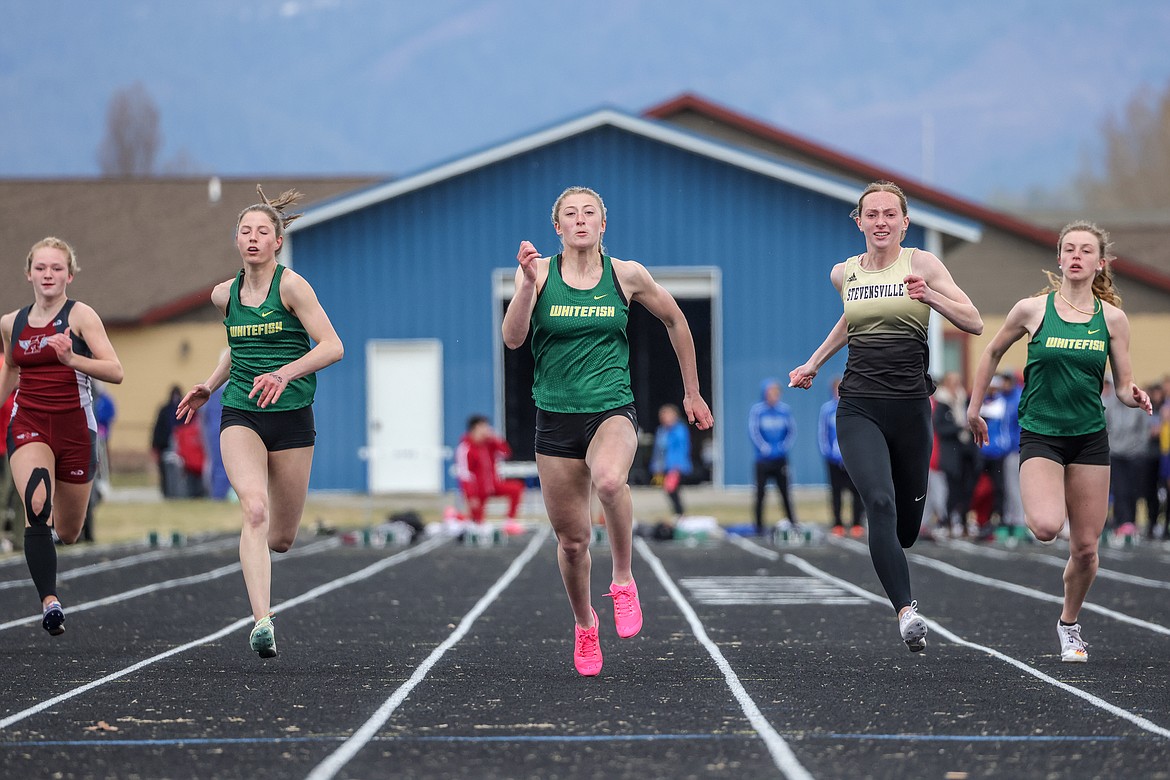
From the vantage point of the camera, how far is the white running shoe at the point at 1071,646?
27.6ft

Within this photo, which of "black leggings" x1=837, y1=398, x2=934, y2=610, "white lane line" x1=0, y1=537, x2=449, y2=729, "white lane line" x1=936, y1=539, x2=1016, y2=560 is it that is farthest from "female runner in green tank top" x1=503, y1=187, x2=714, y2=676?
"white lane line" x1=936, y1=539, x2=1016, y2=560

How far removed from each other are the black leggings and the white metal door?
2019 cm

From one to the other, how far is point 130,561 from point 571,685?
31.6ft

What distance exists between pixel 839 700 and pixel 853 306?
6.31 feet

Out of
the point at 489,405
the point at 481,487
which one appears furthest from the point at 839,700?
the point at 489,405

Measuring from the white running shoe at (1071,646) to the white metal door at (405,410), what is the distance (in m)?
19.9

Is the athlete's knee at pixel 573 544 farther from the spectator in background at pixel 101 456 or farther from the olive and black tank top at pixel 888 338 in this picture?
the spectator in background at pixel 101 456

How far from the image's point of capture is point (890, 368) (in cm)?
797

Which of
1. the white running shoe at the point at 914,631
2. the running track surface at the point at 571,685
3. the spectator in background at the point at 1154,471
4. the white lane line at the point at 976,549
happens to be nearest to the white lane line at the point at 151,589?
the running track surface at the point at 571,685

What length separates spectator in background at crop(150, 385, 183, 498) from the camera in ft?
89.6

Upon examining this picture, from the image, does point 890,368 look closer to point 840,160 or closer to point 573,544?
point 573,544

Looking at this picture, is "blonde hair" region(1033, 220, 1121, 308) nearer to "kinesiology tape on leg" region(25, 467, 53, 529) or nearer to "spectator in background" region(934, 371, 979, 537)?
"kinesiology tape on leg" region(25, 467, 53, 529)

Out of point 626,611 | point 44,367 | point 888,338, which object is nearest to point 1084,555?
point 888,338

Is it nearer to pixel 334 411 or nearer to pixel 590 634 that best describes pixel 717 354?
pixel 334 411
